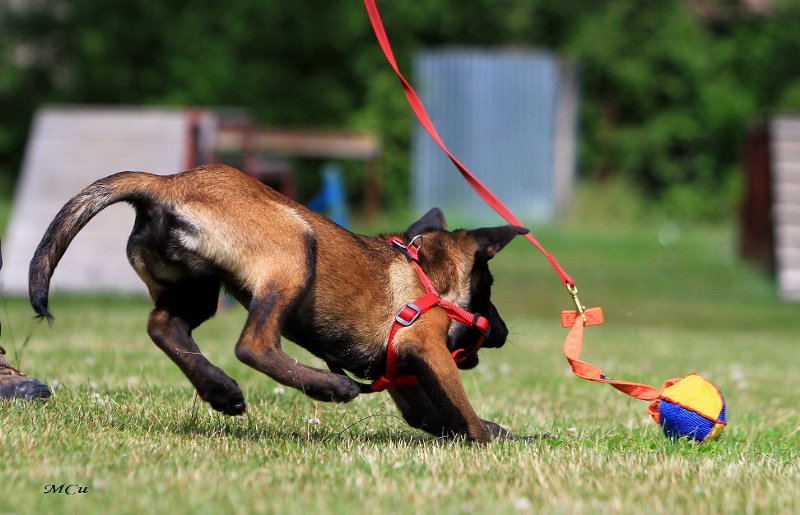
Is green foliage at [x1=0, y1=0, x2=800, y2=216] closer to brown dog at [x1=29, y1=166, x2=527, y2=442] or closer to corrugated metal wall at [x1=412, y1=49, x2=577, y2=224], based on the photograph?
corrugated metal wall at [x1=412, y1=49, x2=577, y2=224]

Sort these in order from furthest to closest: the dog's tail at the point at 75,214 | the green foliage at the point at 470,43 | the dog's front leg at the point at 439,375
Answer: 1. the green foliage at the point at 470,43
2. the dog's front leg at the point at 439,375
3. the dog's tail at the point at 75,214

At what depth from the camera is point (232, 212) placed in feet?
14.6

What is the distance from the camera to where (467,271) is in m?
5.07

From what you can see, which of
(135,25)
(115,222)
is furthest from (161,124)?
(135,25)

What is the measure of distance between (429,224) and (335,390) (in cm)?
130

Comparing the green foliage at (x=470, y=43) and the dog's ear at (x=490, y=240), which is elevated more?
the green foliage at (x=470, y=43)

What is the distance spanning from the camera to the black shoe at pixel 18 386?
4898 millimetres

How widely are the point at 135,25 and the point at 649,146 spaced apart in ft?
35.8

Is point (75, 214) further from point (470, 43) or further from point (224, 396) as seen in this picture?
point (470, 43)

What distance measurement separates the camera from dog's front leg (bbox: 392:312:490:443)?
14.9 feet

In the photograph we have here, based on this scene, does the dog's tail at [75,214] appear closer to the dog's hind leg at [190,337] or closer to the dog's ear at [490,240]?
the dog's hind leg at [190,337]

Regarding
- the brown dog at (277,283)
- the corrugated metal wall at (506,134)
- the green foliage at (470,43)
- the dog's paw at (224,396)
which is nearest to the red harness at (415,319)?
the brown dog at (277,283)

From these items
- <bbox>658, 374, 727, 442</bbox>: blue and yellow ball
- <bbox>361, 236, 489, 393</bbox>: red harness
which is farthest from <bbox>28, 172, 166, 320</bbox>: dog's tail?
<bbox>658, 374, 727, 442</bbox>: blue and yellow ball

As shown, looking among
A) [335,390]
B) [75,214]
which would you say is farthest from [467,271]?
[75,214]
